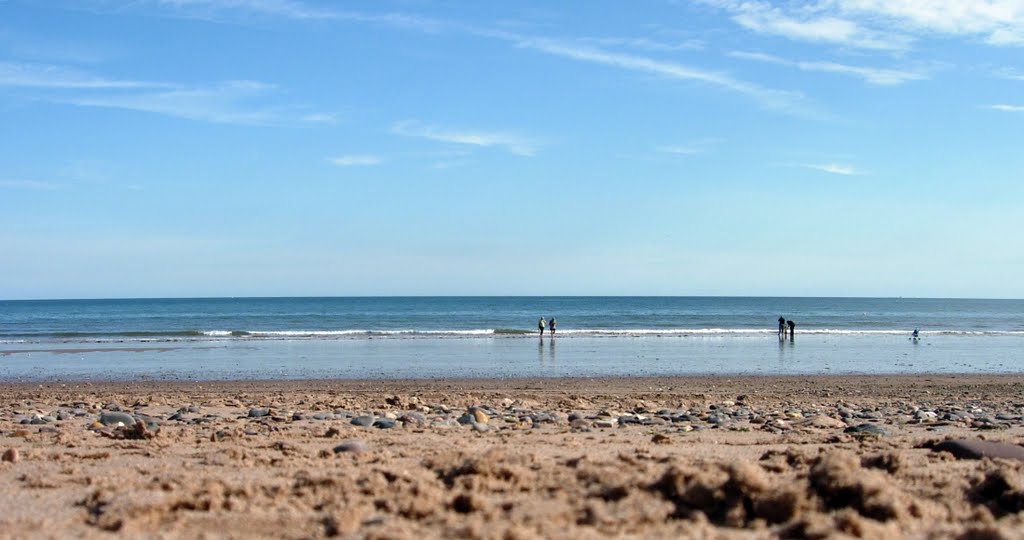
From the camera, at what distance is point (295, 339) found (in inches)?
1591

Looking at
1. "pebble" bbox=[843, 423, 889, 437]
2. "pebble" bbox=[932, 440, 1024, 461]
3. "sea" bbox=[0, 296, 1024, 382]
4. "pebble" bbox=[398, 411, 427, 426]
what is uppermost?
"pebble" bbox=[932, 440, 1024, 461]

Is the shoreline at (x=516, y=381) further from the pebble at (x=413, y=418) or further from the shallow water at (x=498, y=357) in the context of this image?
the pebble at (x=413, y=418)

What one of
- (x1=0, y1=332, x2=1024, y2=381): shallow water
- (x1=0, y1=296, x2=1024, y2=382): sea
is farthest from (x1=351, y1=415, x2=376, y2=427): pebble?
(x1=0, y1=332, x2=1024, y2=381): shallow water

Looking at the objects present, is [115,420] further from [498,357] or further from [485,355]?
[485,355]

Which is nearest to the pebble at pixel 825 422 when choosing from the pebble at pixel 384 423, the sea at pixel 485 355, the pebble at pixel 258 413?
the pebble at pixel 384 423

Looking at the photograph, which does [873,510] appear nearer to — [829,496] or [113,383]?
[829,496]

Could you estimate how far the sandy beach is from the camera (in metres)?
4.90

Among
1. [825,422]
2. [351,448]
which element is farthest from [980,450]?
[351,448]

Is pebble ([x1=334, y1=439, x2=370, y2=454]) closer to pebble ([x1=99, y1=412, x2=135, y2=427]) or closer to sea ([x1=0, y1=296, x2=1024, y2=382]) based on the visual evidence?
pebble ([x1=99, y1=412, x2=135, y2=427])

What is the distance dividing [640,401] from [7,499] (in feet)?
36.8

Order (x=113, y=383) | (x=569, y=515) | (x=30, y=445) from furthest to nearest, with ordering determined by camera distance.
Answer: (x=113, y=383), (x=30, y=445), (x=569, y=515)

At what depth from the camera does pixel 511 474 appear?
19.4ft

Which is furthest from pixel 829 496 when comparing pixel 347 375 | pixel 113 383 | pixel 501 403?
pixel 113 383

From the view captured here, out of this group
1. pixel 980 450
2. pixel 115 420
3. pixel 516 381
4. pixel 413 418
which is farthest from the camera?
pixel 516 381
